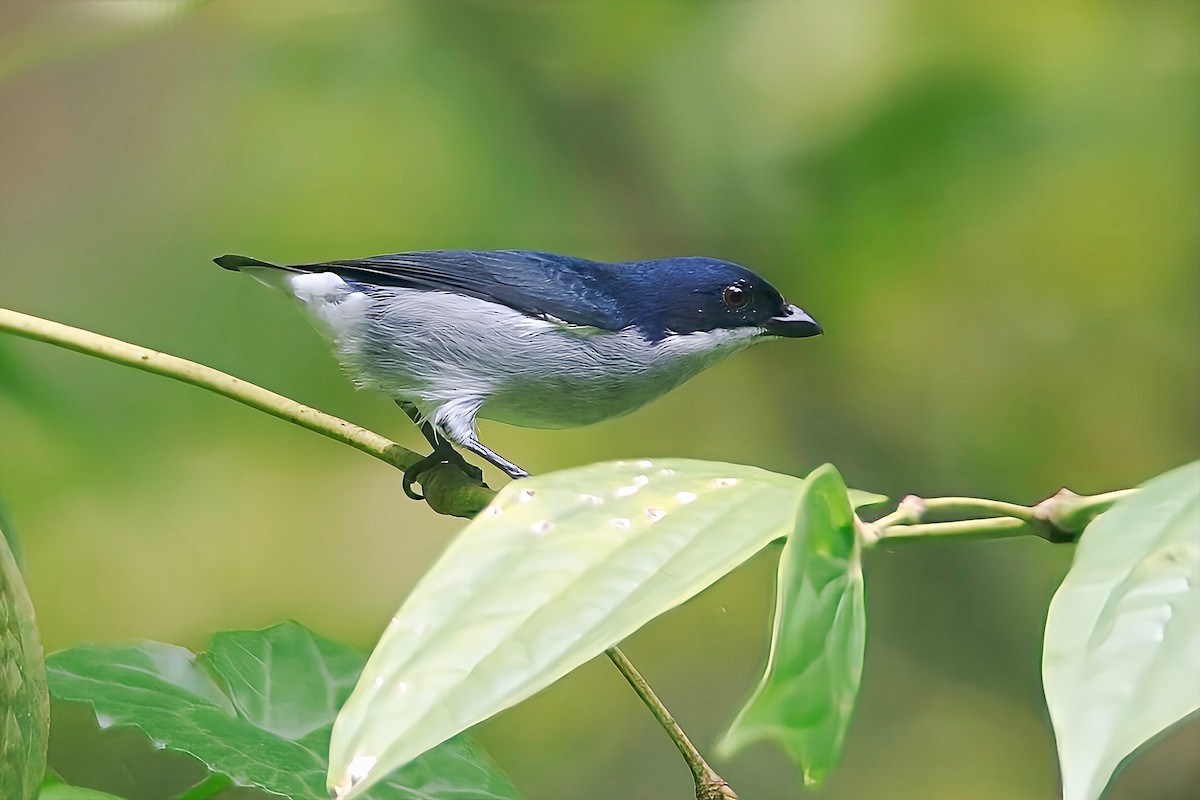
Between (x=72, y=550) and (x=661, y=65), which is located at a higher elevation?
(x=661, y=65)

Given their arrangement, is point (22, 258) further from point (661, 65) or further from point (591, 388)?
point (591, 388)

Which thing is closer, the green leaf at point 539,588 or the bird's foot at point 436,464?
the green leaf at point 539,588

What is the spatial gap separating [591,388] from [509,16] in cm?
119

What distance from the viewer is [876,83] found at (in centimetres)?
199

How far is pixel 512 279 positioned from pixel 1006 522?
1.04m

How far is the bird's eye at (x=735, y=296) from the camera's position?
145 centimetres

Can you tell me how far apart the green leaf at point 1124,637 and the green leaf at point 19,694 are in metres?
0.45

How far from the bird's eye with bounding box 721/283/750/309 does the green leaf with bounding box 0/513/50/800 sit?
0.99 meters

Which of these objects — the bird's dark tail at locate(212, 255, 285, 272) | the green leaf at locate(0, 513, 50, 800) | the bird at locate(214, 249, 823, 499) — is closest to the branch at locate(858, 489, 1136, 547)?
the green leaf at locate(0, 513, 50, 800)

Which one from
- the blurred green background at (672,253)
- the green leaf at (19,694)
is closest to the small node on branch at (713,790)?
the green leaf at (19,694)

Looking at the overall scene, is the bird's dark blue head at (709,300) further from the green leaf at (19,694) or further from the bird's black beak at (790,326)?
the green leaf at (19,694)

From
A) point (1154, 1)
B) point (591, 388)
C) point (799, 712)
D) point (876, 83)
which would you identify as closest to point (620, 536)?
point (799, 712)

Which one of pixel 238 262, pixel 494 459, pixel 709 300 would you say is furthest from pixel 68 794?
pixel 709 300

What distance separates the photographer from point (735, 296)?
1450 millimetres
